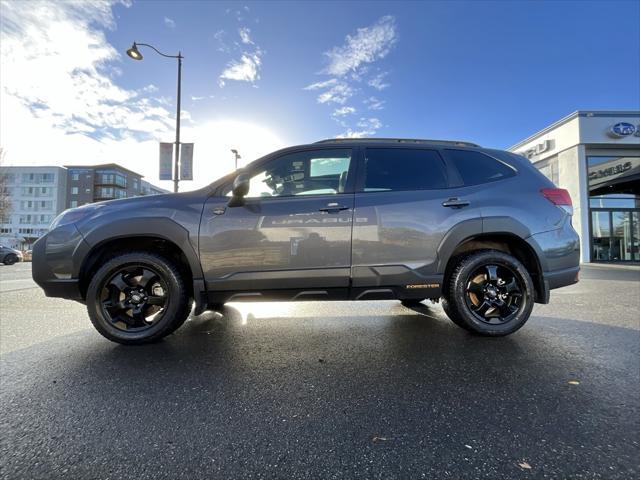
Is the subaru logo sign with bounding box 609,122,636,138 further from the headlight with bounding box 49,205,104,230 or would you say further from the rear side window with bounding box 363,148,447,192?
the headlight with bounding box 49,205,104,230

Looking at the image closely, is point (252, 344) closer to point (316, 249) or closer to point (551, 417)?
point (316, 249)

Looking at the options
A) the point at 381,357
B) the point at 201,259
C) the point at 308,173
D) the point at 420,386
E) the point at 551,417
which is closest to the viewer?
the point at 551,417

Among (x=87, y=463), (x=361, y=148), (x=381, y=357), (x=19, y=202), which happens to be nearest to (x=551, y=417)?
(x=381, y=357)

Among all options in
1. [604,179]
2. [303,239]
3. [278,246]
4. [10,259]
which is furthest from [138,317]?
[10,259]

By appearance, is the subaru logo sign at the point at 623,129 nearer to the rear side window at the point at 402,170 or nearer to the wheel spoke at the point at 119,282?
the rear side window at the point at 402,170

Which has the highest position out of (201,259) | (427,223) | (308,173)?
(308,173)

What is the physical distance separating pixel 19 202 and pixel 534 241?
90.5m

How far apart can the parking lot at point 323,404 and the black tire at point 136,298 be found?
160 millimetres

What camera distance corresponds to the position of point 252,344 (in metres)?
2.98

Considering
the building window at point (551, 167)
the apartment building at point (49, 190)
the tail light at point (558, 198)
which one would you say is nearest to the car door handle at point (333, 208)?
the tail light at point (558, 198)

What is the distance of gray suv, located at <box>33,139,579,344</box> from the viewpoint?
2908 mm

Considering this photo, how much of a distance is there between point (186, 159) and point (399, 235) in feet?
33.4

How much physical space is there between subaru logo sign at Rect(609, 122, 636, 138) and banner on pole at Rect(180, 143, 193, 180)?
67.3 ft

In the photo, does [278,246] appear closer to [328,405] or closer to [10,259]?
[328,405]
